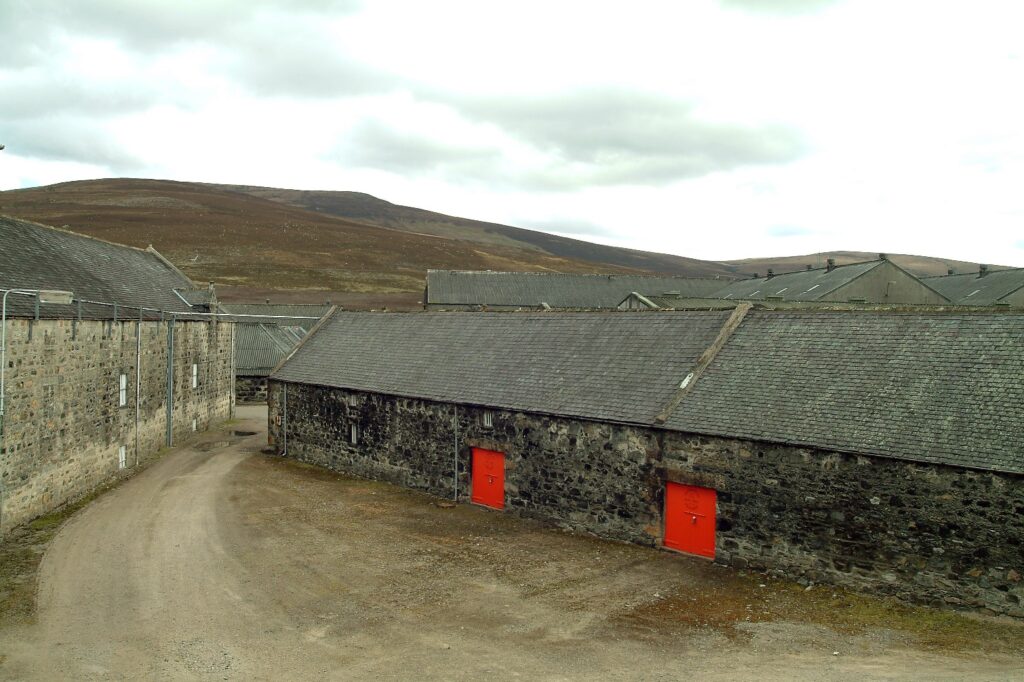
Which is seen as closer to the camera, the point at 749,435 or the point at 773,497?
the point at 773,497

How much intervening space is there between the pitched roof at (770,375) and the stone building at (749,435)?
0.04m

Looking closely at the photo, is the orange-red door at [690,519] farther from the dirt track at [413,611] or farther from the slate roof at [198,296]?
the slate roof at [198,296]

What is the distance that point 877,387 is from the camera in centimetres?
1403

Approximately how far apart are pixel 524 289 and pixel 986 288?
33629 mm

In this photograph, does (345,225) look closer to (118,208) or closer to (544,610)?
(118,208)

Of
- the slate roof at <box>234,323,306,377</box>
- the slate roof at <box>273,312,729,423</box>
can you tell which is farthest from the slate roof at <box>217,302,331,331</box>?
the slate roof at <box>273,312,729,423</box>

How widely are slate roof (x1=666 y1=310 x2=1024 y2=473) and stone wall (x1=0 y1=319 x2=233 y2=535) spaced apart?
14.2 metres

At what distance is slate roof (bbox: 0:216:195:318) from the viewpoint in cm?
1919

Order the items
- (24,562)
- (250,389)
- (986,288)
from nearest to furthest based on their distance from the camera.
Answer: (24,562), (250,389), (986,288)

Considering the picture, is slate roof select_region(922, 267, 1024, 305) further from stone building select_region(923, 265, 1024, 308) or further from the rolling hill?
the rolling hill

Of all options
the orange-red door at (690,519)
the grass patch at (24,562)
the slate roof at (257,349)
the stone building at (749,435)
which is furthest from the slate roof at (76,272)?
the orange-red door at (690,519)

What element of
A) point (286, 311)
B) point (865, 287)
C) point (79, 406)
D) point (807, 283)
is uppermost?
point (807, 283)

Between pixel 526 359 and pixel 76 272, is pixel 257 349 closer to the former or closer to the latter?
pixel 76 272

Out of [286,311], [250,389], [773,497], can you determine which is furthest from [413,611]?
[286,311]
